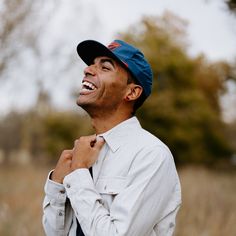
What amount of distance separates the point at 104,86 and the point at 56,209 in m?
0.52

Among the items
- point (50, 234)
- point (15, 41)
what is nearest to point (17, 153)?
point (15, 41)

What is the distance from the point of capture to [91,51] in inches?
82.0

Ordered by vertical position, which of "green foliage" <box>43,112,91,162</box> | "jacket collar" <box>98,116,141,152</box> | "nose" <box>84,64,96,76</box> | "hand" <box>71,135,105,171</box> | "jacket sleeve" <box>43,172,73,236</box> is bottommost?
"green foliage" <box>43,112,91,162</box>

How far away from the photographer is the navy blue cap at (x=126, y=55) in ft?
6.54

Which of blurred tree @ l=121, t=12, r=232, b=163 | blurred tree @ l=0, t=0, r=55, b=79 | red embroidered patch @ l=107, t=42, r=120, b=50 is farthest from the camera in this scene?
blurred tree @ l=121, t=12, r=232, b=163

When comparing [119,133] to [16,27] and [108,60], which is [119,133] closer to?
[108,60]

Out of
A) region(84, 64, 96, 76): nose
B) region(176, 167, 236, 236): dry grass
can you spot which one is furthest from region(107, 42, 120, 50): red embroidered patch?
region(176, 167, 236, 236): dry grass

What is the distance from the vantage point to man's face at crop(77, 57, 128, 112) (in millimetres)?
1976

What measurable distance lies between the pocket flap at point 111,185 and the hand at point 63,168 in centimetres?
14

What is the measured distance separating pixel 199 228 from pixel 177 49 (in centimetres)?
1536

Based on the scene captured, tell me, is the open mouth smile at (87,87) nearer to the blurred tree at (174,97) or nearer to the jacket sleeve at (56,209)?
the jacket sleeve at (56,209)

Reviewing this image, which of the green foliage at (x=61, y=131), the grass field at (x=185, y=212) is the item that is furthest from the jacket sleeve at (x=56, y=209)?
the green foliage at (x=61, y=131)

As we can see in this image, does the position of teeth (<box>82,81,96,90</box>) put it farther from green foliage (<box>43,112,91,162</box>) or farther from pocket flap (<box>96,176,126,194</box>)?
green foliage (<box>43,112,91,162</box>)

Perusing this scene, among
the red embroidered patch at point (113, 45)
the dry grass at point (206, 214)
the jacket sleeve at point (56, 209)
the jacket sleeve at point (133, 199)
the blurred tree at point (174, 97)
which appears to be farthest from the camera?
the blurred tree at point (174, 97)
